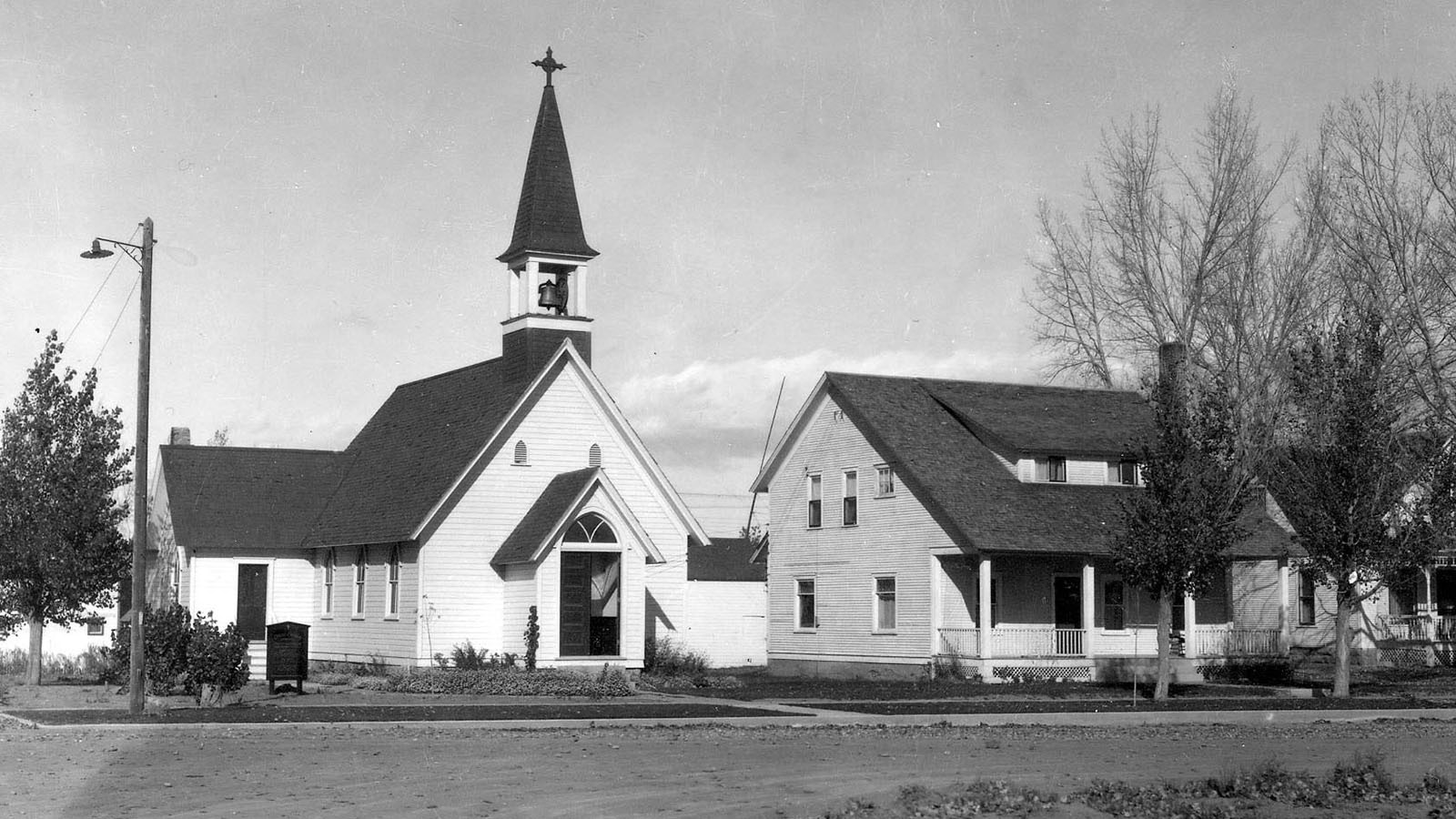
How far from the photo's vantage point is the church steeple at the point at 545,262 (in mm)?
40250

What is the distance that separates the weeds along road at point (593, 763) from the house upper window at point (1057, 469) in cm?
1837

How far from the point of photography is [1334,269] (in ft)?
157

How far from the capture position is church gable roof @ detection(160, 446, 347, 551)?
143ft

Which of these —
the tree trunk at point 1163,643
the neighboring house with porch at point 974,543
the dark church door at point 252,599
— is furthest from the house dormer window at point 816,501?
the dark church door at point 252,599

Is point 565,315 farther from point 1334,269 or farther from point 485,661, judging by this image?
point 1334,269

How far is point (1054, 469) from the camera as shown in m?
44.7

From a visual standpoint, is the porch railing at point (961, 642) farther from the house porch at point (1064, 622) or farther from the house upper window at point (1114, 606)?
the house upper window at point (1114, 606)

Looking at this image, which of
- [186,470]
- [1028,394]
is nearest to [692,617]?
[1028,394]

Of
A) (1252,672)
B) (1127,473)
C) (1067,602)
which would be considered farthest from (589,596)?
(1252,672)

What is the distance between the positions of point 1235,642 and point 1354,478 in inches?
474

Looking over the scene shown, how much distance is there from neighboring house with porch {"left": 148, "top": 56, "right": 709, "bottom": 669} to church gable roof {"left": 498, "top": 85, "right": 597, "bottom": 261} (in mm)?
48

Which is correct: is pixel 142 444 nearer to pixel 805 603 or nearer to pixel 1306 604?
pixel 805 603

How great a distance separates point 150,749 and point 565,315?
2177cm

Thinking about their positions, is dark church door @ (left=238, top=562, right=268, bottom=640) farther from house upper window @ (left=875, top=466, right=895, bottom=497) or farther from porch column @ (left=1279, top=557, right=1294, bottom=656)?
porch column @ (left=1279, top=557, right=1294, bottom=656)
